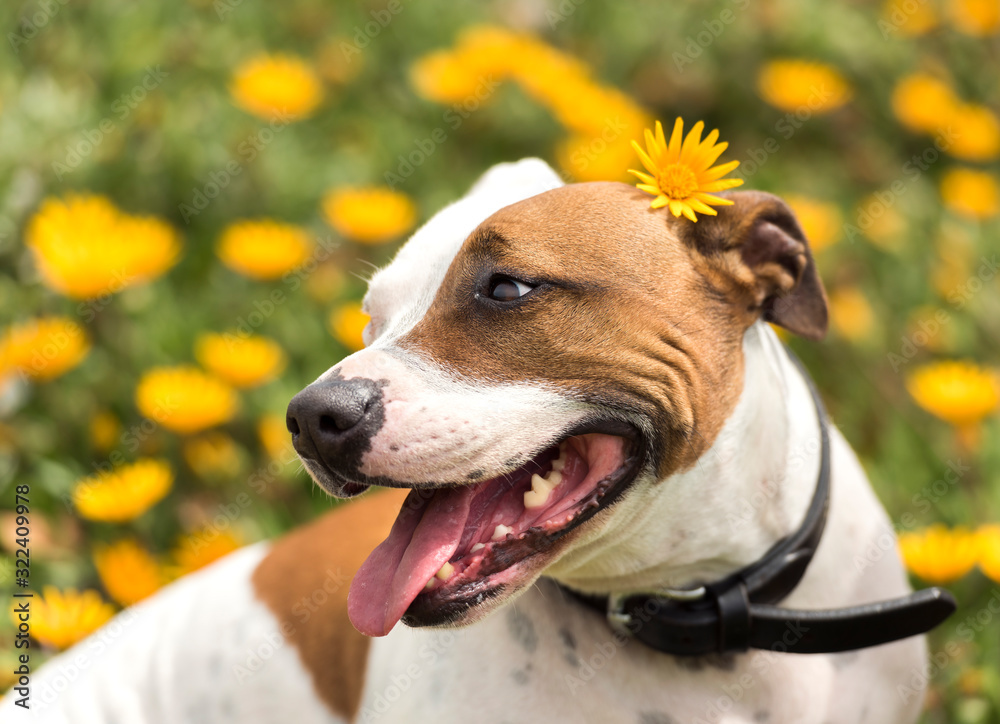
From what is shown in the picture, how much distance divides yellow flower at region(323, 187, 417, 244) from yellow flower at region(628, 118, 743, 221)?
2.31m

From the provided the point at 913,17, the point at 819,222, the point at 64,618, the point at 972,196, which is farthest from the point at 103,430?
the point at 913,17

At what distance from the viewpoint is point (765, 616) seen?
2.31m

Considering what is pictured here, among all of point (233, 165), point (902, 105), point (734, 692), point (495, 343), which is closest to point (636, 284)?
point (495, 343)

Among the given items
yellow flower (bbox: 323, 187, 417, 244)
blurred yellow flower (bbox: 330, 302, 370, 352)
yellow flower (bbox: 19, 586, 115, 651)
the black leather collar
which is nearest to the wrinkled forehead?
the black leather collar

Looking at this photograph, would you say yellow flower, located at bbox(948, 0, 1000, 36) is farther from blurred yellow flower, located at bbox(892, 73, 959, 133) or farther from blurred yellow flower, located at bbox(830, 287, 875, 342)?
blurred yellow flower, located at bbox(830, 287, 875, 342)

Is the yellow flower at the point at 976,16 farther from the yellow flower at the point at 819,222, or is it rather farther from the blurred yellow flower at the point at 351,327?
the blurred yellow flower at the point at 351,327

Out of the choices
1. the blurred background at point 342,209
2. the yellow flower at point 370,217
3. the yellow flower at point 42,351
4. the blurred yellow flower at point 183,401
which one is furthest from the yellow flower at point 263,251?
the yellow flower at point 42,351

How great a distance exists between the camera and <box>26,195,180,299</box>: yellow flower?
3.97m

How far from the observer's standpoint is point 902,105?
5340 millimetres

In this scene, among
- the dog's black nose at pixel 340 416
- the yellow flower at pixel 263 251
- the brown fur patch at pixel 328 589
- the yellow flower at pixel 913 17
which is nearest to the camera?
the dog's black nose at pixel 340 416

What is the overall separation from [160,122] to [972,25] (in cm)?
448

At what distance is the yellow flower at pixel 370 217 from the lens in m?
4.41

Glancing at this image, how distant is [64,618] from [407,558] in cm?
184

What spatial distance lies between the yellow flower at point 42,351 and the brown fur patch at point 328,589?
4.93 ft
